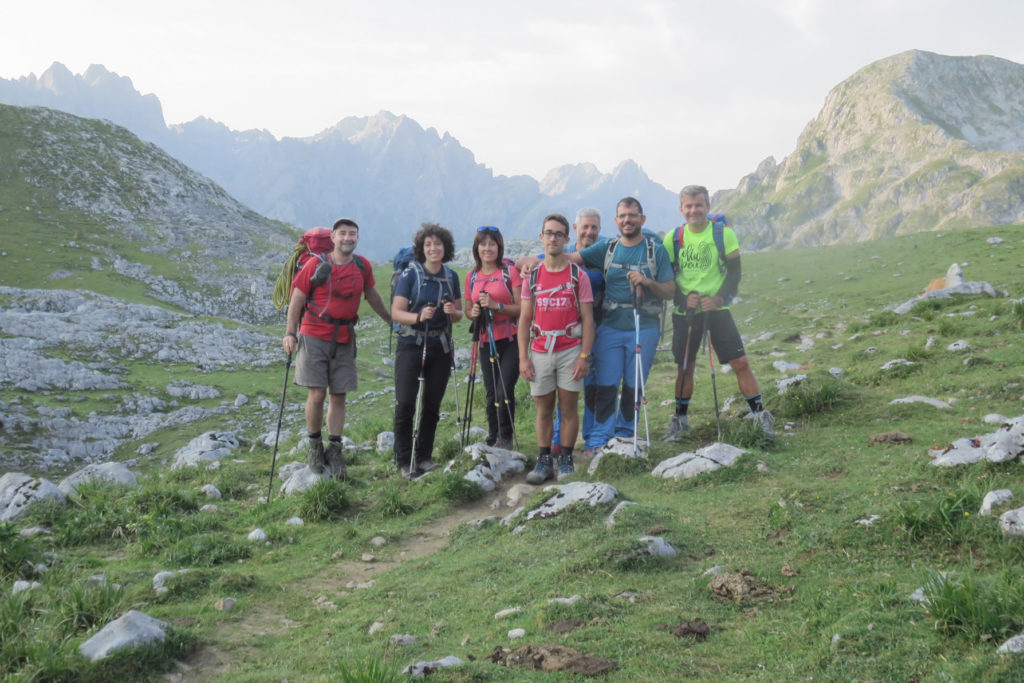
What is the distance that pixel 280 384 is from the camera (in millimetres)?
22344

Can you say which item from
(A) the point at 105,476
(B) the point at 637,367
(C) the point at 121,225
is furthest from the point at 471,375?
(C) the point at 121,225

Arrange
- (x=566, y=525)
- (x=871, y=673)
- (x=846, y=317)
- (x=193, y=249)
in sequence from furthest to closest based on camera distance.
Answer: (x=193, y=249)
(x=846, y=317)
(x=566, y=525)
(x=871, y=673)

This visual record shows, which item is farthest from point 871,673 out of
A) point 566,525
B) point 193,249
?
point 193,249

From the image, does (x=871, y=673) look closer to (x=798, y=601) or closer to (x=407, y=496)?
(x=798, y=601)

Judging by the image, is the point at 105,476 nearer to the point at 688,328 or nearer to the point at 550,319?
the point at 550,319

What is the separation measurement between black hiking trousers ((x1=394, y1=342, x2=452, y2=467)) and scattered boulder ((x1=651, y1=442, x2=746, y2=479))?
330 cm

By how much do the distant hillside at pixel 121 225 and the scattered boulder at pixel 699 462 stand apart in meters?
35.3

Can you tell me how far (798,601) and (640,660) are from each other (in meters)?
1.28

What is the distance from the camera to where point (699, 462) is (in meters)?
7.54

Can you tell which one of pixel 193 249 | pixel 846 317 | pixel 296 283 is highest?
pixel 193 249

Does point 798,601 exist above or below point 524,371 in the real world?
below

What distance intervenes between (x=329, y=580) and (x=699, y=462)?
4388 millimetres

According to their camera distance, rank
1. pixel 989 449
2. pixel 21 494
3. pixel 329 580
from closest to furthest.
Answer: pixel 989 449 → pixel 329 580 → pixel 21 494

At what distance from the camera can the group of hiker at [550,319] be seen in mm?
8109
